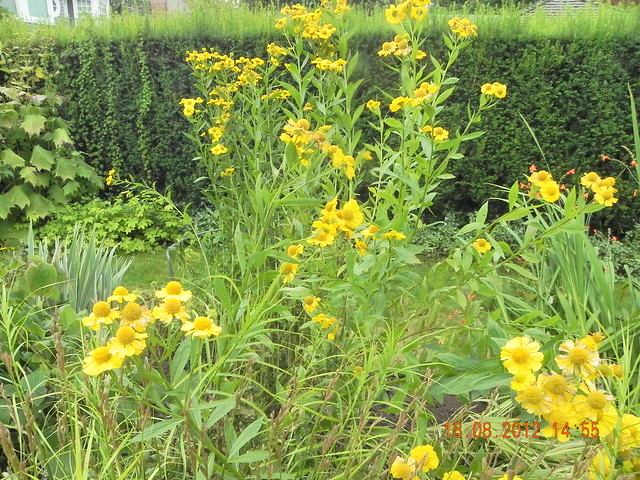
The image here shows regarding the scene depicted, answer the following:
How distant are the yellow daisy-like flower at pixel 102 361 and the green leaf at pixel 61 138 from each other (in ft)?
14.8

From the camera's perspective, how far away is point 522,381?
84 centimetres

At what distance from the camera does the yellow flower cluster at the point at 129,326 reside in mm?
775

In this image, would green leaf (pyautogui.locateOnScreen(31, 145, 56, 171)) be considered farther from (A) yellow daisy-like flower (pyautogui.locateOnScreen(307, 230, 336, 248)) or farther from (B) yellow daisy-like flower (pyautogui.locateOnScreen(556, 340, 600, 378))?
(B) yellow daisy-like flower (pyautogui.locateOnScreen(556, 340, 600, 378))

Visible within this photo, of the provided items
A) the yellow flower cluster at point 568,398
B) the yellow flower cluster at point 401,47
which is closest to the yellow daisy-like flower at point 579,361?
the yellow flower cluster at point 568,398

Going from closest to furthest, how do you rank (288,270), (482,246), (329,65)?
(288,270) → (482,246) → (329,65)

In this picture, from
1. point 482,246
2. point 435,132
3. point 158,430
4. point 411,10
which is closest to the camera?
point 158,430

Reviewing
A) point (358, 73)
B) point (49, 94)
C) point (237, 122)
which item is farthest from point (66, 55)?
point (237, 122)

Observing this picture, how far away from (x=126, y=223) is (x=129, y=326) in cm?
403

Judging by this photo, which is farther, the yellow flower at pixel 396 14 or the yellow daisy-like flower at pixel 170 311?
the yellow flower at pixel 396 14

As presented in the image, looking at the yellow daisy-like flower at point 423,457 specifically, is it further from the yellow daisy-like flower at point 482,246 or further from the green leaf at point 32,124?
the green leaf at point 32,124

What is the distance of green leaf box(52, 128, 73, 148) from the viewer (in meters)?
4.71

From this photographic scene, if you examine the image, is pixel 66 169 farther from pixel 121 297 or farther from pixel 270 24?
pixel 121 297

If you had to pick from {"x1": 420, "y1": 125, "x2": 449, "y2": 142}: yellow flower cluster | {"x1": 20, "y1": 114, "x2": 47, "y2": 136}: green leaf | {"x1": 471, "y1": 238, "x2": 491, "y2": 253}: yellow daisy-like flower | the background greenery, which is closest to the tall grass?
the background greenery
